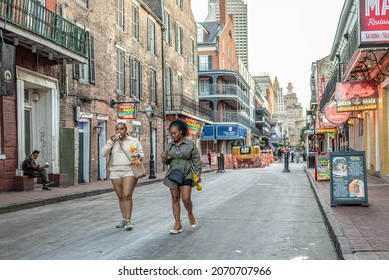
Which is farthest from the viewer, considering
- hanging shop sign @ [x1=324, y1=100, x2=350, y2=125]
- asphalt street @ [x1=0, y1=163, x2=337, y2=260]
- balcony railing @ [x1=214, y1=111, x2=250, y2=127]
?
balcony railing @ [x1=214, y1=111, x2=250, y2=127]

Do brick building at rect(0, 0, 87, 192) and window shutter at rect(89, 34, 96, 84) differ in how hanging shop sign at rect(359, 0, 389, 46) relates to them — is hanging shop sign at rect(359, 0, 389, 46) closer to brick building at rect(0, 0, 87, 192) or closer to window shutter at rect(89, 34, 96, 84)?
brick building at rect(0, 0, 87, 192)

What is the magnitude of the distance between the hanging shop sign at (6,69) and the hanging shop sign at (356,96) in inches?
452

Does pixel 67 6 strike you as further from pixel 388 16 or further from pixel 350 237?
pixel 350 237

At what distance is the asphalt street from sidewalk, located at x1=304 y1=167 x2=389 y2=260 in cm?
21

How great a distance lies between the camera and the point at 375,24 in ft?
37.5

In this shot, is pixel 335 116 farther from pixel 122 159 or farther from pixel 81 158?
pixel 122 159

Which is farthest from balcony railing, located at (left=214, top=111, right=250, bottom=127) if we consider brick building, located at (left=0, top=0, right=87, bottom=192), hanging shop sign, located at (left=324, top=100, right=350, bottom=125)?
brick building, located at (left=0, top=0, right=87, bottom=192)

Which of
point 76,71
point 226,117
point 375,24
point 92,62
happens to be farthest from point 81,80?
point 226,117

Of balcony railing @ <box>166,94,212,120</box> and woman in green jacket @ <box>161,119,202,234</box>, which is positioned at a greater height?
balcony railing @ <box>166,94,212,120</box>

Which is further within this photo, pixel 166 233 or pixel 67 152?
pixel 67 152

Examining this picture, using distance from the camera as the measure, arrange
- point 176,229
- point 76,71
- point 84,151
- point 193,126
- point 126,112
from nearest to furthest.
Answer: point 176,229
point 76,71
point 84,151
point 126,112
point 193,126

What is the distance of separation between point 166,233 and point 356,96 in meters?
13.1

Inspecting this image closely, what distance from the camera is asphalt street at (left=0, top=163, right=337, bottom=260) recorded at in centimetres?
601
